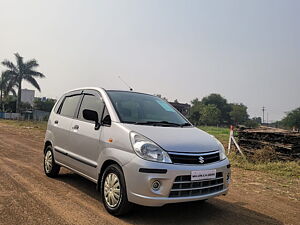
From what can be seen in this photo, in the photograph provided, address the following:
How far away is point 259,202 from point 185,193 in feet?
7.33

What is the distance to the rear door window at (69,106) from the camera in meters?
5.45

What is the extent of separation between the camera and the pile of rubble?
402 inches

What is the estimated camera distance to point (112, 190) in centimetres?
393

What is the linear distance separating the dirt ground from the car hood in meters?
1.01

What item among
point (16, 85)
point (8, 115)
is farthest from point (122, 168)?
point (8, 115)

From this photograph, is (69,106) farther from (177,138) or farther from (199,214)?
(199,214)

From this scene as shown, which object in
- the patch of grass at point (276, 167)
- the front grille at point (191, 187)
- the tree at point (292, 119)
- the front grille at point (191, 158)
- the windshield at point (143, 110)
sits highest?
the tree at point (292, 119)

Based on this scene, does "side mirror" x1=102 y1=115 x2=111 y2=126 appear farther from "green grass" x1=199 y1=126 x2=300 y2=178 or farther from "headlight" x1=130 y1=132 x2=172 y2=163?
"green grass" x1=199 y1=126 x2=300 y2=178

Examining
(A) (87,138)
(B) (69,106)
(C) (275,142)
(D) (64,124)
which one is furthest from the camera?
(C) (275,142)

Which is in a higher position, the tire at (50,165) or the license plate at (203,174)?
the license plate at (203,174)

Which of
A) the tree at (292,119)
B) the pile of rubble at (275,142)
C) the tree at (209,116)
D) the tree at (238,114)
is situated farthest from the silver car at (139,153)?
the tree at (238,114)

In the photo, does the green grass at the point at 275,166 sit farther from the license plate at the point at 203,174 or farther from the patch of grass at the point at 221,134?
the patch of grass at the point at 221,134

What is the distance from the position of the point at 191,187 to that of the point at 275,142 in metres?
8.14

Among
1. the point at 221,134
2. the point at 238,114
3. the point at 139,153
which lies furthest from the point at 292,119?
the point at 139,153
